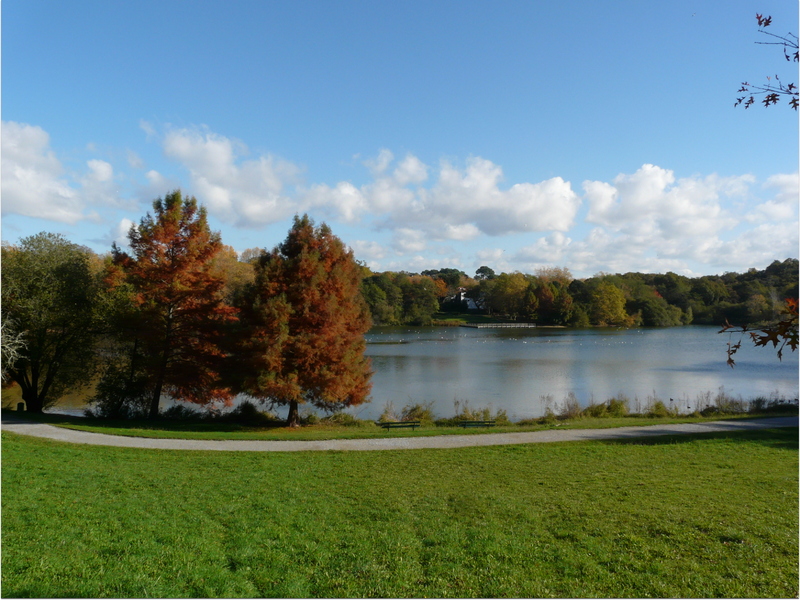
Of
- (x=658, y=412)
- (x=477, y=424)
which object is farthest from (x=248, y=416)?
(x=658, y=412)

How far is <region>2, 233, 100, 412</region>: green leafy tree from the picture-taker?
69.3 feet

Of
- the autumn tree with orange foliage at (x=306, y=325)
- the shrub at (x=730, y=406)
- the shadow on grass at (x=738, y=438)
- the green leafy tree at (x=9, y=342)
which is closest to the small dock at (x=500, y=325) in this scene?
the shrub at (x=730, y=406)

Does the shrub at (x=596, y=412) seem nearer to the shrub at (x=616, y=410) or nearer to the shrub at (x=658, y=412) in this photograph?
the shrub at (x=616, y=410)

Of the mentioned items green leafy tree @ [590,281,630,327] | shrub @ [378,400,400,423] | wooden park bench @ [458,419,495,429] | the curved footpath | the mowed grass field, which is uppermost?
green leafy tree @ [590,281,630,327]

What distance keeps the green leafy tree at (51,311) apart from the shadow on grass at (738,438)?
21.0m

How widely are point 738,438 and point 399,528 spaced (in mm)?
12703

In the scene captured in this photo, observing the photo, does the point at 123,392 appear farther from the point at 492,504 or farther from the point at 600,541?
the point at 600,541

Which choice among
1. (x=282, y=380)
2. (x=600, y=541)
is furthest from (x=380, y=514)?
(x=282, y=380)

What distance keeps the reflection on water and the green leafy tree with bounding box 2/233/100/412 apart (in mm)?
4154

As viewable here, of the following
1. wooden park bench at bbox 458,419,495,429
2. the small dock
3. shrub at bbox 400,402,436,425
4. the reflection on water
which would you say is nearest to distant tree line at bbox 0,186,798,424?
shrub at bbox 400,402,436,425

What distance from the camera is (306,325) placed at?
19.5 m

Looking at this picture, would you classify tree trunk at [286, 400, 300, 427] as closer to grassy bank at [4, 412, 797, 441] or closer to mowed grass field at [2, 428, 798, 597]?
grassy bank at [4, 412, 797, 441]

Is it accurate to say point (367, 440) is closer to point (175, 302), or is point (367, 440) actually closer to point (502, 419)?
point (502, 419)

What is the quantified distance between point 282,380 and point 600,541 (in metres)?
13.8
